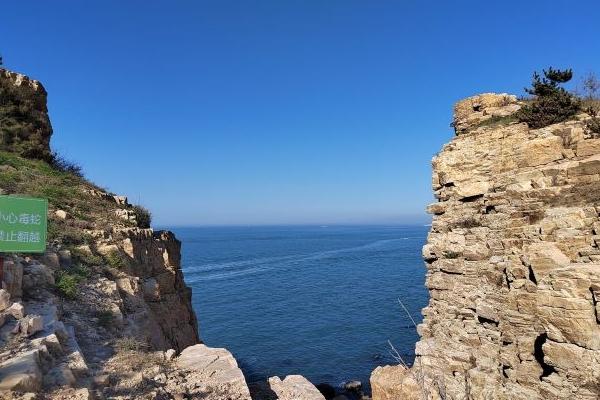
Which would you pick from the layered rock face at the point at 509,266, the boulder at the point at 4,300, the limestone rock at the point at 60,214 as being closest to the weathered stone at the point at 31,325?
the boulder at the point at 4,300

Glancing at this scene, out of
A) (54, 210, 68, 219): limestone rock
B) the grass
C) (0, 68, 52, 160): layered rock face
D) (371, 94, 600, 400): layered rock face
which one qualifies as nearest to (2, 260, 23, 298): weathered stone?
the grass

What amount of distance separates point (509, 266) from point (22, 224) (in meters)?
13.6

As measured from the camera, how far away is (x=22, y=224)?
24.4 ft

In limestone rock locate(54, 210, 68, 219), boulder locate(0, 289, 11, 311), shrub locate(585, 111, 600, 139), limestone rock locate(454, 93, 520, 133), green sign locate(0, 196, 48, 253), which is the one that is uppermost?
limestone rock locate(454, 93, 520, 133)

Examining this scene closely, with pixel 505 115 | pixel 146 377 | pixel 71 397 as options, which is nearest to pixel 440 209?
pixel 505 115

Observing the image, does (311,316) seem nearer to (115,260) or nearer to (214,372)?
(115,260)

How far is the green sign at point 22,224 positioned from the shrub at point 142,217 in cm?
1205

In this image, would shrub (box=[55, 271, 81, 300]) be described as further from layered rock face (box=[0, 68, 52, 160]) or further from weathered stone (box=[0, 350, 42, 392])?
layered rock face (box=[0, 68, 52, 160])

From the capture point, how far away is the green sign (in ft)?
23.5

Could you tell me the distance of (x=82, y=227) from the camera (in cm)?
1534

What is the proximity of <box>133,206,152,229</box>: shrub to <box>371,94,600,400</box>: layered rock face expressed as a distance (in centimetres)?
1301

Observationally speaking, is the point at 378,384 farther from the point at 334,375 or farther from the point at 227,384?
the point at 334,375

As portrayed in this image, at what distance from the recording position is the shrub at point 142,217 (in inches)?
778

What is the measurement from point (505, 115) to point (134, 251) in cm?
1623
